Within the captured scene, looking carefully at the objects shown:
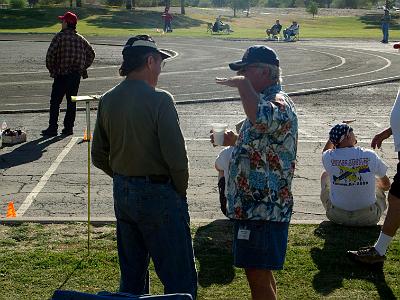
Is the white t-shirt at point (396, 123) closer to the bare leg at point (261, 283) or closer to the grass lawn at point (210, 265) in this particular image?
the grass lawn at point (210, 265)

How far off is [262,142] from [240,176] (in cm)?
27

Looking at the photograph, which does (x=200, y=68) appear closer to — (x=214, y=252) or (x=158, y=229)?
(x=214, y=252)

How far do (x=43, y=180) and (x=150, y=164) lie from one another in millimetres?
5656

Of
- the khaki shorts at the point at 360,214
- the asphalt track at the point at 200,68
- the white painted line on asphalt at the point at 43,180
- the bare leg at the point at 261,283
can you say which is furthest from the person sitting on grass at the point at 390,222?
the asphalt track at the point at 200,68

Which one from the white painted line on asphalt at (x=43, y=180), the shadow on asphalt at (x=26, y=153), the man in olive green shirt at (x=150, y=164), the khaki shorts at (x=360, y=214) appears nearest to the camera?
the man in olive green shirt at (x=150, y=164)

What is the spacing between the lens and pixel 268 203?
4.74 m

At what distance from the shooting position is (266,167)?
4707 millimetres

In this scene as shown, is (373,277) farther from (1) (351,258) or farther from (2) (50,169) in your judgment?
(2) (50,169)

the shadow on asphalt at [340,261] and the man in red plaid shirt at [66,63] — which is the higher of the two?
the man in red plaid shirt at [66,63]

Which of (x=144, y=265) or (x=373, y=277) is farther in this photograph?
(x=373, y=277)

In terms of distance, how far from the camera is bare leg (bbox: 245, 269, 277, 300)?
16.0ft

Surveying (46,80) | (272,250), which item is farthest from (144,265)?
(46,80)

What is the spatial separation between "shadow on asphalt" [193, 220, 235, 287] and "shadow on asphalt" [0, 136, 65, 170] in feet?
14.2

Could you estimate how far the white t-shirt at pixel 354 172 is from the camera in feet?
23.5
